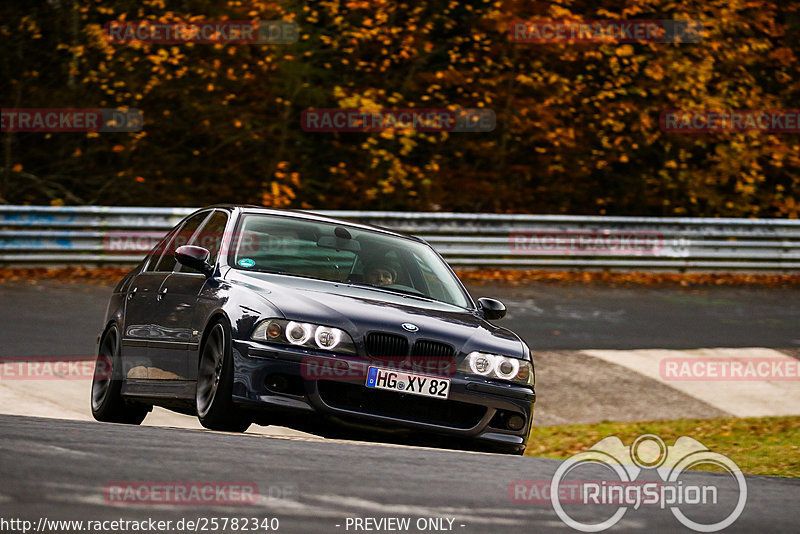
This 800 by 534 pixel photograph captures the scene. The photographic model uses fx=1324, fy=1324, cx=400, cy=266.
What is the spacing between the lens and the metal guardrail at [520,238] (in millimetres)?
18172

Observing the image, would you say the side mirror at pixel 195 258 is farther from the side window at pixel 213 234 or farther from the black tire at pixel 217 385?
the black tire at pixel 217 385

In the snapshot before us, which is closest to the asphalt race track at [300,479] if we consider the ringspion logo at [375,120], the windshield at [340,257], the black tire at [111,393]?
the windshield at [340,257]

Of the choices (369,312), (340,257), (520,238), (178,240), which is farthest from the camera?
(520,238)

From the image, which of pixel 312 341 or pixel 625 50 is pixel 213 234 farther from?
pixel 625 50

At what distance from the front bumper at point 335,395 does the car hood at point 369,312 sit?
204mm

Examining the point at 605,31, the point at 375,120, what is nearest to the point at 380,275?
the point at 375,120

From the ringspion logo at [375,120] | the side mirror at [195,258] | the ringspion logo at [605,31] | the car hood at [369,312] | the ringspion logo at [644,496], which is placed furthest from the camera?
the ringspion logo at [605,31]

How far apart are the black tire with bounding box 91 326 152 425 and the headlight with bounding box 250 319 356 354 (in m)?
1.86

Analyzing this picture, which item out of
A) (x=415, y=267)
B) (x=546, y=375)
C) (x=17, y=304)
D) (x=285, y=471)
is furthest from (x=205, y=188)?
(x=285, y=471)

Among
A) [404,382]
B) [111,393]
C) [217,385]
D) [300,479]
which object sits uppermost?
[300,479]

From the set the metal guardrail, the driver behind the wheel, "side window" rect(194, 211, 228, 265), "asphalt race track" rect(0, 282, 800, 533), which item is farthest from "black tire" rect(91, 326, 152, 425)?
the metal guardrail

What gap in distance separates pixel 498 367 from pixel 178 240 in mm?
2799

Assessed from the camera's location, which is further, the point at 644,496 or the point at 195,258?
the point at 195,258

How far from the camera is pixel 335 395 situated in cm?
707
